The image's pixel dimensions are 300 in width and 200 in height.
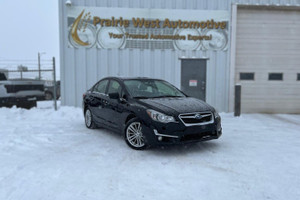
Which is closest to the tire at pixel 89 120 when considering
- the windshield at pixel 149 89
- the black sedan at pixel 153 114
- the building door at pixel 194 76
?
the black sedan at pixel 153 114

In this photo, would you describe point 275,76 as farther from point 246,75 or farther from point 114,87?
point 114,87

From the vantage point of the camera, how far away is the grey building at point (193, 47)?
10.0 metres

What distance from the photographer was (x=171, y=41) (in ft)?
33.6

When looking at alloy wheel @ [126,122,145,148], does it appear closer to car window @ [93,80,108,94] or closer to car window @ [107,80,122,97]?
car window @ [107,80,122,97]

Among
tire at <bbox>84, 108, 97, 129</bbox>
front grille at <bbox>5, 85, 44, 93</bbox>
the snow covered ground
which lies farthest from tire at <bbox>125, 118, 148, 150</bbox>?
front grille at <bbox>5, 85, 44, 93</bbox>

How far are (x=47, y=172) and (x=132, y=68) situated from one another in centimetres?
693

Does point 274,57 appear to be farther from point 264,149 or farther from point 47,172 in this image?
point 47,172

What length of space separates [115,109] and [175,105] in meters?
1.47

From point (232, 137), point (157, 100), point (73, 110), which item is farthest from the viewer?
point (73, 110)

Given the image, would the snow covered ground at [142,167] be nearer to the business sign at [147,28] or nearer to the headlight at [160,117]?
the headlight at [160,117]

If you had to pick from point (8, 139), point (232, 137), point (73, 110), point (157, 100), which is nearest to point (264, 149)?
point (232, 137)

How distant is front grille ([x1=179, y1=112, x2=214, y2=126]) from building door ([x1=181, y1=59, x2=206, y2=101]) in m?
5.54

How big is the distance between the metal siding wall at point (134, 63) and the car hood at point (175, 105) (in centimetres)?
512

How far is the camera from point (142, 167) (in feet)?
13.4
